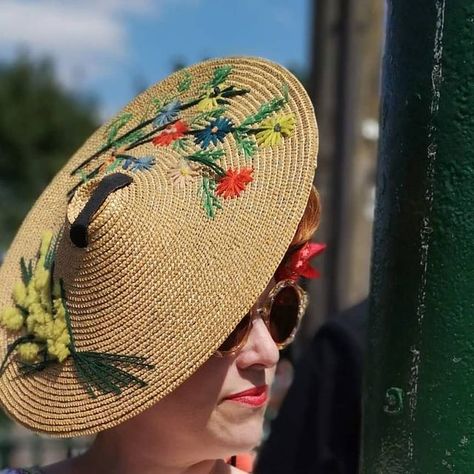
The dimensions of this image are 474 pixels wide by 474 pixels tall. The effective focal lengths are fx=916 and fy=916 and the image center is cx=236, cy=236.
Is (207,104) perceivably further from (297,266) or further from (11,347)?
(11,347)

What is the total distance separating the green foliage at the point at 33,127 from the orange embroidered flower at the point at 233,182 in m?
22.8

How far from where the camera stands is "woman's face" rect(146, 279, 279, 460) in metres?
1.52

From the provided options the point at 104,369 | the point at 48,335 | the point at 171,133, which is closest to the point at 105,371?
the point at 104,369

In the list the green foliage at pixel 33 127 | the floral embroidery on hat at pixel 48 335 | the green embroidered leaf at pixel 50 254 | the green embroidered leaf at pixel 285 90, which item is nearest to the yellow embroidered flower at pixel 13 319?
the floral embroidery on hat at pixel 48 335

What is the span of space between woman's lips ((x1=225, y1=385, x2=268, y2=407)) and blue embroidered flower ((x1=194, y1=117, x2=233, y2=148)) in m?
0.43

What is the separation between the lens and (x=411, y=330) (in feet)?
4.30

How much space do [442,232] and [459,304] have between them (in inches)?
4.0

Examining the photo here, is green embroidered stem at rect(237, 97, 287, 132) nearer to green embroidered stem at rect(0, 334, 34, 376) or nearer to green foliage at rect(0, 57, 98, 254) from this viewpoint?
green embroidered stem at rect(0, 334, 34, 376)

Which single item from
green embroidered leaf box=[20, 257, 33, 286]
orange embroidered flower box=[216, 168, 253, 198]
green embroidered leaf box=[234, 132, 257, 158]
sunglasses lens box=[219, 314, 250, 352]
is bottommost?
sunglasses lens box=[219, 314, 250, 352]

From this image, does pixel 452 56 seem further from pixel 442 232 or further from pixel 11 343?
pixel 11 343

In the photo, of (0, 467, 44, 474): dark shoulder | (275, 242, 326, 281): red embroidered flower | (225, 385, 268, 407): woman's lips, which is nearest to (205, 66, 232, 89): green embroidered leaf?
(275, 242, 326, 281): red embroidered flower

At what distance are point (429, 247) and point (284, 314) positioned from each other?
0.40m

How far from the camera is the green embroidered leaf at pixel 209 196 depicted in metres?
1.50

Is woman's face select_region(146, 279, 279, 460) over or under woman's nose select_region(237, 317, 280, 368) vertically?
under
